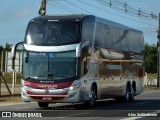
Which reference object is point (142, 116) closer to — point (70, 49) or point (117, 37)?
point (70, 49)

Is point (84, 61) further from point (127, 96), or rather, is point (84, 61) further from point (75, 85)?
point (127, 96)

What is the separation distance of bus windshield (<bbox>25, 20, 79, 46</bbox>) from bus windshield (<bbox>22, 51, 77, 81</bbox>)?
0.53 m

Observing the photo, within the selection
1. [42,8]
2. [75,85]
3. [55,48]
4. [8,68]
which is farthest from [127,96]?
[8,68]

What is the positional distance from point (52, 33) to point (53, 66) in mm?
1467

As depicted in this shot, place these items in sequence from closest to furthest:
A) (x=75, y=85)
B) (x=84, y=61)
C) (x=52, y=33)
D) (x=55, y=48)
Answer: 1. (x=75, y=85)
2. (x=55, y=48)
3. (x=52, y=33)
4. (x=84, y=61)

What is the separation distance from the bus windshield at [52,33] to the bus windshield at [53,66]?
1.75 feet

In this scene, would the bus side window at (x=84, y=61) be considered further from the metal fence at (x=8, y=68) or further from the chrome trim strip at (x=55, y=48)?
the metal fence at (x=8, y=68)

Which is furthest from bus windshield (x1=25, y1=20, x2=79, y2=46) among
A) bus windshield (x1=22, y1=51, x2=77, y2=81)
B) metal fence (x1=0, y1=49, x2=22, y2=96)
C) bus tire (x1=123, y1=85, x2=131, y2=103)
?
metal fence (x1=0, y1=49, x2=22, y2=96)

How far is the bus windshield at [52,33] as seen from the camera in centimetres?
2255

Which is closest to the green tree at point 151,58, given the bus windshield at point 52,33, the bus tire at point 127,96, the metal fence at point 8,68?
the metal fence at point 8,68

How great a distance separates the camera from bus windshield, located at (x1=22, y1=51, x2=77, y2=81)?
2236cm

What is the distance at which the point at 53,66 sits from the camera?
2245 cm

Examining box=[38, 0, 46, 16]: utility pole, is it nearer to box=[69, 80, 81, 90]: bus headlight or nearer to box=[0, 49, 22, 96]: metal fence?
box=[0, 49, 22, 96]: metal fence

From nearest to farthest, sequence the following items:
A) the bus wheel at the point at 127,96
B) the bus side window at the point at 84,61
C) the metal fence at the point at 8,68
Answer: the bus side window at the point at 84,61
the bus wheel at the point at 127,96
the metal fence at the point at 8,68
